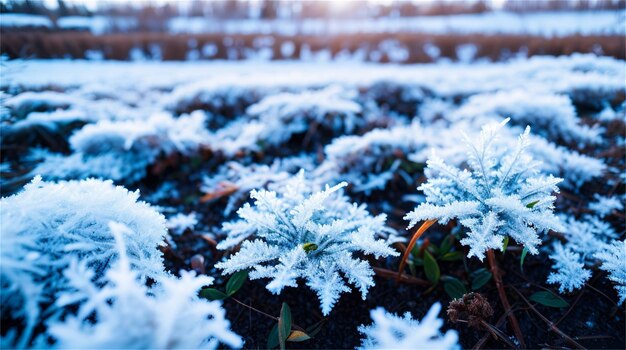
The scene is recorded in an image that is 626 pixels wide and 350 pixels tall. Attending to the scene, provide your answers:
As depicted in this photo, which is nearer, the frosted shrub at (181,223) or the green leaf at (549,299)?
the green leaf at (549,299)

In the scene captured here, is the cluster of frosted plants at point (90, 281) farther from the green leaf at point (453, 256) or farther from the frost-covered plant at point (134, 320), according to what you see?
the green leaf at point (453, 256)

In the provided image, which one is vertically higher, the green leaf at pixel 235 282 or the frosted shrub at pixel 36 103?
the frosted shrub at pixel 36 103

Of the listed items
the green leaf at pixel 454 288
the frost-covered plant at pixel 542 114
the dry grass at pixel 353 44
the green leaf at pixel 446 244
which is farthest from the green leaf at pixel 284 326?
the dry grass at pixel 353 44

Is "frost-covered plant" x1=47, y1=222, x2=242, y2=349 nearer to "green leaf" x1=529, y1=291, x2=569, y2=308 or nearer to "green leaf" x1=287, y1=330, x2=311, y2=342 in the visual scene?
"green leaf" x1=287, y1=330, x2=311, y2=342

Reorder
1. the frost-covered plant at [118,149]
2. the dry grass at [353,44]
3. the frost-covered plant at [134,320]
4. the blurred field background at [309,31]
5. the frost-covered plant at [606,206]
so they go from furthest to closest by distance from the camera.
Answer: the dry grass at [353,44]
the blurred field background at [309,31]
the frost-covered plant at [118,149]
the frost-covered plant at [606,206]
the frost-covered plant at [134,320]

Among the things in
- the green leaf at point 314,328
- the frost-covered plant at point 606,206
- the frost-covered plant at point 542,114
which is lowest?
the green leaf at point 314,328

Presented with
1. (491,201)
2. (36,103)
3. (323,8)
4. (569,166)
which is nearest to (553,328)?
(491,201)

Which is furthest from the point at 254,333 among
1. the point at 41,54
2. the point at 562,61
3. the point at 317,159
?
the point at 41,54
